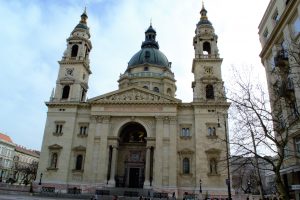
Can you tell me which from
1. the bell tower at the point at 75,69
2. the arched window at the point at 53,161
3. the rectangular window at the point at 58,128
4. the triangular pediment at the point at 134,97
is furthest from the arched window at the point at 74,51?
the arched window at the point at 53,161

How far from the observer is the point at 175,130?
1467 inches

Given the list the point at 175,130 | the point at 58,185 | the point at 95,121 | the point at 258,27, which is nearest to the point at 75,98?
the point at 95,121

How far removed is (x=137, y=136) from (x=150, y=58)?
1937cm

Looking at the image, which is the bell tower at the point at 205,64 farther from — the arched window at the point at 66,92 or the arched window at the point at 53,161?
the arched window at the point at 53,161

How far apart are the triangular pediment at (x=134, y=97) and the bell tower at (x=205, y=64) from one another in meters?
4.50

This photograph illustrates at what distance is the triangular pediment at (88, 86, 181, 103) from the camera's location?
3847 centimetres

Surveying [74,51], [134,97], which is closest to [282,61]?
[134,97]

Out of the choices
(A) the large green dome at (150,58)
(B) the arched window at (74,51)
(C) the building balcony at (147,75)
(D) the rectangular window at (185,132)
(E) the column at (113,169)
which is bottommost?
(E) the column at (113,169)

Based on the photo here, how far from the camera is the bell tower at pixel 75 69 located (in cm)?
4169

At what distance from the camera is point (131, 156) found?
41000 millimetres

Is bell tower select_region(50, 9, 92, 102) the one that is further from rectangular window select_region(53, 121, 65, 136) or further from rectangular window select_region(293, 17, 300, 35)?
rectangular window select_region(293, 17, 300, 35)

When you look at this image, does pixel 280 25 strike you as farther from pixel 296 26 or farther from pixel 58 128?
pixel 58 128

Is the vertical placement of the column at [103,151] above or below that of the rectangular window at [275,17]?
below

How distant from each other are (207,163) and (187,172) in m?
2.97
